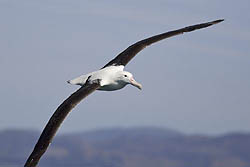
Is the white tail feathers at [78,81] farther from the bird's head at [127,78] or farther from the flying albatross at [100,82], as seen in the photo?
the bird's head at [127,78]

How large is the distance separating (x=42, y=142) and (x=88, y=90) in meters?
2.32

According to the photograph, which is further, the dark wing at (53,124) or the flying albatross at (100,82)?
the flying albatross at (100,82)

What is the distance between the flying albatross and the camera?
17.4 m

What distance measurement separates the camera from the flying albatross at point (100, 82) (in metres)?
17.4

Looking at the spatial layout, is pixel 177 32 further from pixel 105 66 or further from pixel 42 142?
pixel 42 142

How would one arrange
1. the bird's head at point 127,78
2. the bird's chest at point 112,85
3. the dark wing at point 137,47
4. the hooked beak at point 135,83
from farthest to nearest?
the dark wing at point 137,47 → the bird's chest at point 112,85 → the bird's head at point 127,78 → the hooked beak at point 135,83

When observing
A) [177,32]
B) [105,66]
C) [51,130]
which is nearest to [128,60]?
[105,66]

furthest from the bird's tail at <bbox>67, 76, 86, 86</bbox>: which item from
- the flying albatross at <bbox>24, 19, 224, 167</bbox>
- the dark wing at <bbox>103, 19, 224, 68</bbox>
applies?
the dark wing at <bbox>103, 19, 224, 68</bbox>

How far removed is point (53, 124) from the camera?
58.0ft

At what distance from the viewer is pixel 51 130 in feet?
57.6

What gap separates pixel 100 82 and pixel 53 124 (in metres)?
2.50

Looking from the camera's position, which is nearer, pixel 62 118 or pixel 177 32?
pixel 62 118

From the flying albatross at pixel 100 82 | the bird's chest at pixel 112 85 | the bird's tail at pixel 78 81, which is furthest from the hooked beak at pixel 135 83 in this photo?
the bird's tail at pixel 78 81

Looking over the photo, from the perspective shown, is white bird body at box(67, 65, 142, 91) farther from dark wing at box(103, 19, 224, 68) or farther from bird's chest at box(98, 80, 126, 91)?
dark wing at box(103, 19, 224, 68)
